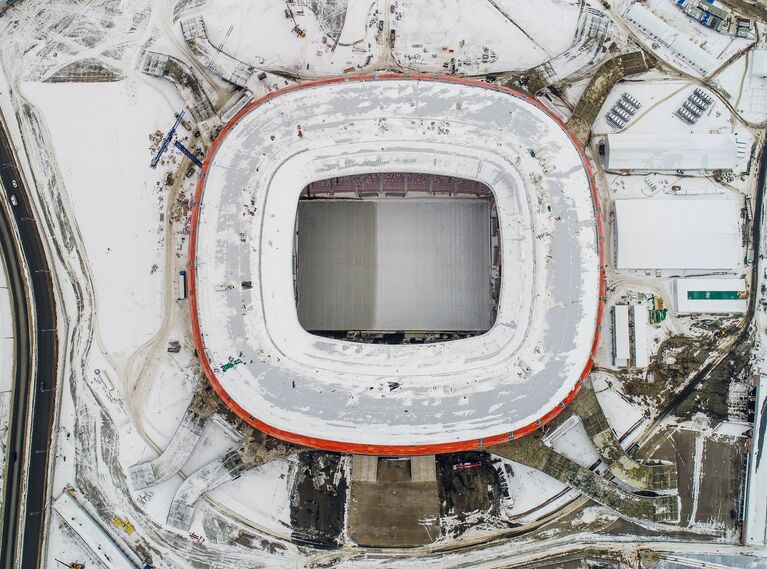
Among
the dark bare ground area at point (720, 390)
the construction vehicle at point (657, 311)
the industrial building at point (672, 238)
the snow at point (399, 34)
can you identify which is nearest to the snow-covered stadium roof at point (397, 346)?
the industrial building at point (672, 238)

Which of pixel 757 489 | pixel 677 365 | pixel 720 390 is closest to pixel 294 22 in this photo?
pixel 677 365

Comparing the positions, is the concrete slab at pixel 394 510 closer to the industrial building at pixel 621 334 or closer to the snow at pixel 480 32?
the industrial building at pixel 621 334

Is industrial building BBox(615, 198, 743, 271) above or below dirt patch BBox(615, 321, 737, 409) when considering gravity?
above

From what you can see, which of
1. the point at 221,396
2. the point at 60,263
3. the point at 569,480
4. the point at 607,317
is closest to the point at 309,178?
the point at 221,396

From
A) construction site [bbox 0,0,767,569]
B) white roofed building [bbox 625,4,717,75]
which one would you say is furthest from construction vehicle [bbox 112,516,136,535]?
white roofed building [bbox 625,4,717,75]

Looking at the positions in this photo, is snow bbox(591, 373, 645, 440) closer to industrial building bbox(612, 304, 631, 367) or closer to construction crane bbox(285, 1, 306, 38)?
industrial building bbox(612, 304, 631, 367)

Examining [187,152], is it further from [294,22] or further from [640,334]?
[640,334]
